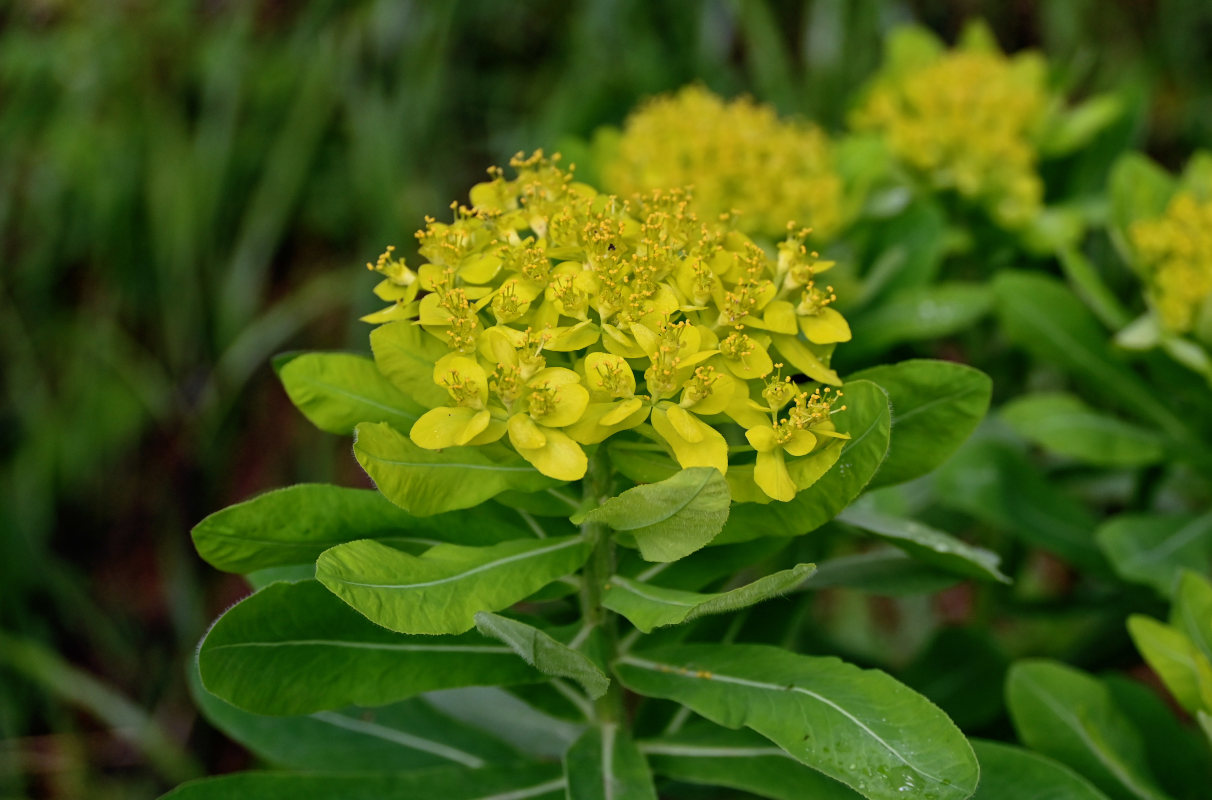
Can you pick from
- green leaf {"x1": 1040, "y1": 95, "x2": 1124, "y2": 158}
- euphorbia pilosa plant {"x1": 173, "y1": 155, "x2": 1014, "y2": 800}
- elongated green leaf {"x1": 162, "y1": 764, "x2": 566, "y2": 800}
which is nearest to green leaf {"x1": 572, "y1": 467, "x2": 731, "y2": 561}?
euphorbia pilosa plant {"x1": 173, "y1": 155, "x2": 1014, "y2": 800}

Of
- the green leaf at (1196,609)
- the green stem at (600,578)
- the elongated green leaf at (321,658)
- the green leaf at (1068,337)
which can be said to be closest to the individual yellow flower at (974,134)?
the green leaf at (1068,337)

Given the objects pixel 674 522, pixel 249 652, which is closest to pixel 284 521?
pixel 249 652

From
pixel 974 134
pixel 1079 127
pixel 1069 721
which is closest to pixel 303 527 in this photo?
pixel 1069 721

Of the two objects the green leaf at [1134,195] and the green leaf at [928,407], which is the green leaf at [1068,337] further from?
the green leaf at [928,407]

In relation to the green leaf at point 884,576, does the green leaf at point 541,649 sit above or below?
above

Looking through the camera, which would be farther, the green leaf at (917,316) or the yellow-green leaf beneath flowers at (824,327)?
the green leaf at (917,316)

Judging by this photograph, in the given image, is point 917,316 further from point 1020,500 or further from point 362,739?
point 362,739

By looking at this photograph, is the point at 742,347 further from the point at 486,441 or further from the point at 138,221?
the point at 138,221
